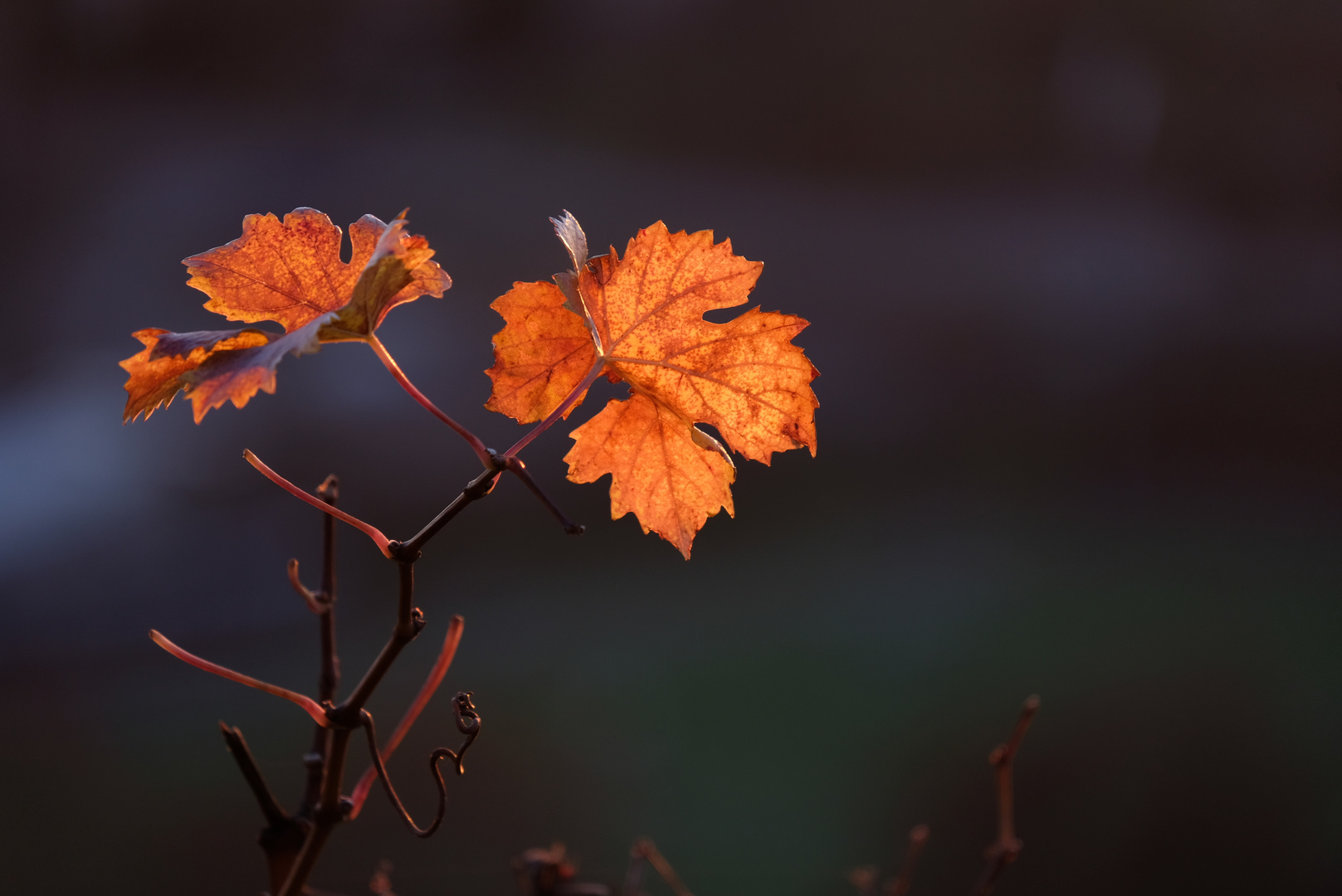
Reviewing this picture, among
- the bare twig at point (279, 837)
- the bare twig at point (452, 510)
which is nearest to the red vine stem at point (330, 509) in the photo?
the bare twig at point (452, 510)

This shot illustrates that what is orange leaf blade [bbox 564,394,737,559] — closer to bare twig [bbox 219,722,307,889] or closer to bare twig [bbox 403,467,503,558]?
bare twig [bbox 403,467,503,558]

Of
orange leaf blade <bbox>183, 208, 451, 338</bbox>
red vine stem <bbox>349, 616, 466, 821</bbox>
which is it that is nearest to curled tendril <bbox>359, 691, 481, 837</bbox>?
red vine stem <bbox>349, 616, 466, 821</bbox>

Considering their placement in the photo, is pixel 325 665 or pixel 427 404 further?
pixel 325 665

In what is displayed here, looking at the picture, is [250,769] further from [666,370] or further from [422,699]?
[666,370]

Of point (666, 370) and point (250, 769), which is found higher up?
point (666, 370)

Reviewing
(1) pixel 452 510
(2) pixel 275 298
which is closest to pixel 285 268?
(2) pixel 275 298

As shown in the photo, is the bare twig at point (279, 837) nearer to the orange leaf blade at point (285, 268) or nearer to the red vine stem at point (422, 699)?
the red vine stem at point (422, 699)
